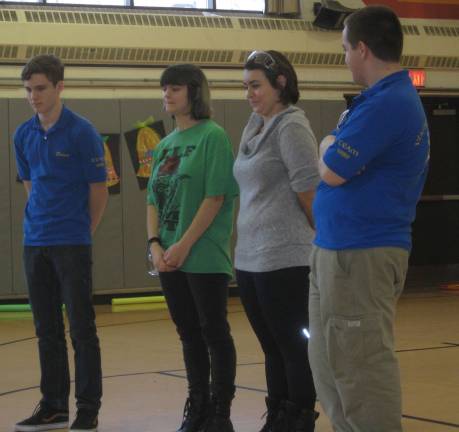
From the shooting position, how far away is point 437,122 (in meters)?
11.0

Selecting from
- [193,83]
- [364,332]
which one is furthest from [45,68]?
[364,332]

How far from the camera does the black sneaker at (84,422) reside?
3.73 meters

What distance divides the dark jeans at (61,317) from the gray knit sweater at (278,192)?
27.8 inches

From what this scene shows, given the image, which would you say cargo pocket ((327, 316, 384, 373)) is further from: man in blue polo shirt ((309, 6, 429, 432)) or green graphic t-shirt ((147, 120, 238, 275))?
green graphic t-shirt ((147, 120, 238, 275))

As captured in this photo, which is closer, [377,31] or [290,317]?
[377,31]

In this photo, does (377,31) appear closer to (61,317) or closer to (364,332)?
(364,332)

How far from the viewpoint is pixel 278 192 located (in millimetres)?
3385

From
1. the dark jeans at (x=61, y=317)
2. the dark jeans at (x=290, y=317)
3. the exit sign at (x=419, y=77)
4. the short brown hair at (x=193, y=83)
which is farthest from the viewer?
the exit sign at (x=419, y=77)

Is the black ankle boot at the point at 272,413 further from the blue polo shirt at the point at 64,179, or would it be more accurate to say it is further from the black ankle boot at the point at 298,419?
the blue polo shirt at the point at 64,179

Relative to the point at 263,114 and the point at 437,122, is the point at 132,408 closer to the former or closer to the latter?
the point at 263,114

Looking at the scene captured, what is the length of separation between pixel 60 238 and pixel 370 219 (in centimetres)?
160

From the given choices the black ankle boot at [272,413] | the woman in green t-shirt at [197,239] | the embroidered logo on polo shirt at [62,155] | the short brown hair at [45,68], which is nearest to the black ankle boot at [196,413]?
the woman in green t-shirt at [197,239]

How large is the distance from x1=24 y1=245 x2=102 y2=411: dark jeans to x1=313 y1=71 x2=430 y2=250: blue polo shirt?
4.66 ft

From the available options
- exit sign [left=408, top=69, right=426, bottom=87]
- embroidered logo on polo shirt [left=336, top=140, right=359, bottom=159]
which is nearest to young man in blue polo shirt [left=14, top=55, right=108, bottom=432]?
embroidered logo on polo shirt [left=336, top=140, right=359, bottom=159]
